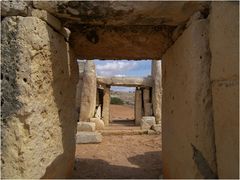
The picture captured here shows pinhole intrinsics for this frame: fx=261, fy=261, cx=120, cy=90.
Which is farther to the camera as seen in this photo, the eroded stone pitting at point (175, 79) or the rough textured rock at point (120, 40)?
the rough textured rock at point (120, 40)

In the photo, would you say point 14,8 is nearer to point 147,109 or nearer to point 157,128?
point 157,128

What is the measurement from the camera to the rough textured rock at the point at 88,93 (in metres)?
11.6

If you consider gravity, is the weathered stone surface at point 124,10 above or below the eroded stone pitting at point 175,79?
above

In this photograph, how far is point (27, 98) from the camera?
227cm

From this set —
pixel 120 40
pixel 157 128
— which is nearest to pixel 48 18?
pixel 120 40

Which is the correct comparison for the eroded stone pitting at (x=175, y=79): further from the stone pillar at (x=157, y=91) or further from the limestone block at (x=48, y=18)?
the stone pillar at (x=157, y=91)

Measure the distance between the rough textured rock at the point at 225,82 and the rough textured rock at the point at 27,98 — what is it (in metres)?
1.55

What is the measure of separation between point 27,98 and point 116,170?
105 inches

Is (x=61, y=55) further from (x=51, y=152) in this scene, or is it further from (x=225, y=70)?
(x=225, y=70)

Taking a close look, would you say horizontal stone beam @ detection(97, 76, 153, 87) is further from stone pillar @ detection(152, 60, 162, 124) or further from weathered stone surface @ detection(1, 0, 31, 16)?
weathered stone surface @ detection(1, 0, 31, 16)

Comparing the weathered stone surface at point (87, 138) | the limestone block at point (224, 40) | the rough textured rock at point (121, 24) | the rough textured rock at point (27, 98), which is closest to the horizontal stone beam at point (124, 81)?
the weathered stone surface at point (87, 138)

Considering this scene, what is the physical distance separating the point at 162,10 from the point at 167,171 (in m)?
2.06

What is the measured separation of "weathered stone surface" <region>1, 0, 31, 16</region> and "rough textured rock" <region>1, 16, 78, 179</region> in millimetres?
46

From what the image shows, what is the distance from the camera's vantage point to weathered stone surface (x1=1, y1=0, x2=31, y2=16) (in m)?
2.29
